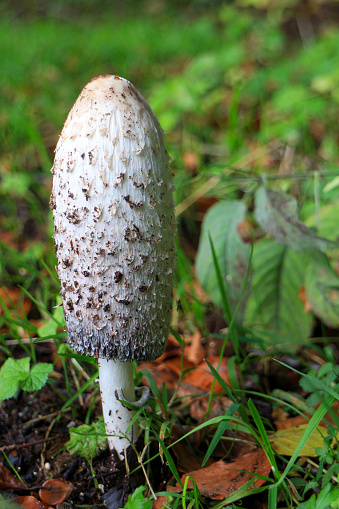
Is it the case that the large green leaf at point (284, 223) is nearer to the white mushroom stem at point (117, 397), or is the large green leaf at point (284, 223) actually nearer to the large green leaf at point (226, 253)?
the large green leaf at point (226, 253)

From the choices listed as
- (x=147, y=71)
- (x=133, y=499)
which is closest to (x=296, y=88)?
(x=147, y=71)

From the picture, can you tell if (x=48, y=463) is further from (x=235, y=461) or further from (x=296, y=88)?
(x=296, y=88)

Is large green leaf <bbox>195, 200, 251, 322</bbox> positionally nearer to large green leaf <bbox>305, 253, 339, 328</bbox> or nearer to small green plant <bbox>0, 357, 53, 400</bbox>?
large green leaf <bbox>305, 253, 339, 328</bbox>

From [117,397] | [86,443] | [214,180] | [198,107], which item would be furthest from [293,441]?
Result: [198,107]

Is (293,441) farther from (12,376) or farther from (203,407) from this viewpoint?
(12,376)

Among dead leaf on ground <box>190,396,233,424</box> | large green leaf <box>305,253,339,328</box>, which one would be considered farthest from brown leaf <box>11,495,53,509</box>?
large green leaf <box>305,253,339,328</box>
